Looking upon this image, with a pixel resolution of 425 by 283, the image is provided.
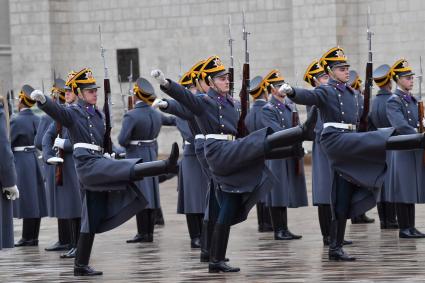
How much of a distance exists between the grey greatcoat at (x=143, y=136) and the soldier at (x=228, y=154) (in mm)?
3619

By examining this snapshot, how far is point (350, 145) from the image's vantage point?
11234 millimetres

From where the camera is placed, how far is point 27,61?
28266 millimetres

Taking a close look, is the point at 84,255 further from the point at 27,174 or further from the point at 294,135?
the point at 27,174

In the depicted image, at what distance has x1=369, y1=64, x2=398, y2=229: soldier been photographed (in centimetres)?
1402

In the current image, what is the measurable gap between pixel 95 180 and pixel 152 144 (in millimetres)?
3950

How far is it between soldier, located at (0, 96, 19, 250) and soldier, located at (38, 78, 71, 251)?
91.3 inches

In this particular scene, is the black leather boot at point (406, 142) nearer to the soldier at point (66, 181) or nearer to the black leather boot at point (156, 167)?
the black leather boot at point (156, 167)

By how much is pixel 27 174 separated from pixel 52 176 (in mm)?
727

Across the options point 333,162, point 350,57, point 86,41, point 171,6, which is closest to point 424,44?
point 350,57

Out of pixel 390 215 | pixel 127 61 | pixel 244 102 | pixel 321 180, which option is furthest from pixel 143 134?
pixel 127 61

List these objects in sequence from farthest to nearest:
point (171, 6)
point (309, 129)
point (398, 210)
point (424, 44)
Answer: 1. point (171, 6)
2. point (424, 44)
3. point (398, 210)
4. point (309, 129)

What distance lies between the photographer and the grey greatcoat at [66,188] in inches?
526

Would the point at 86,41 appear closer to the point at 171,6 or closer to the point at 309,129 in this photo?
the point at 171,6

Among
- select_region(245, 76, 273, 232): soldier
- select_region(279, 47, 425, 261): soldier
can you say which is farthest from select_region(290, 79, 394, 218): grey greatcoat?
select_region(245, 76, 273, 232): soldier
